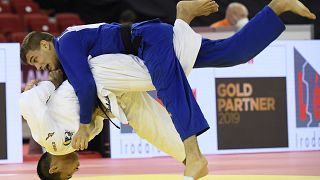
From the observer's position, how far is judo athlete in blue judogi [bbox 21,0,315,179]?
5.07m

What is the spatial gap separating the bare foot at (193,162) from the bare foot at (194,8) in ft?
2.76

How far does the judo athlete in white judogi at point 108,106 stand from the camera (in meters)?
5.32

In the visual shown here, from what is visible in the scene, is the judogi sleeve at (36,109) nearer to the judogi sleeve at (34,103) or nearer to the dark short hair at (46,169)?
the judogi sleeve at (34,103)

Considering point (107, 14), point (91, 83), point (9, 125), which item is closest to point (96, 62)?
point (91, 83)

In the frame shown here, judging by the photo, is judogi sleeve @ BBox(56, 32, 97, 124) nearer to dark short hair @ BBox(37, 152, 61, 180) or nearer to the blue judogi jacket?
the blue judogi jacket

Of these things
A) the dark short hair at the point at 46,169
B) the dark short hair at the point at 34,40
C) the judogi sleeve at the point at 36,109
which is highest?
the dark short hair at the point at 34,40

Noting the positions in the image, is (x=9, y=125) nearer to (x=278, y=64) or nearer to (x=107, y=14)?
(x=278, y=64)

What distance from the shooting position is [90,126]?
5418mm

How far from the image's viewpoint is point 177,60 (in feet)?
17.1

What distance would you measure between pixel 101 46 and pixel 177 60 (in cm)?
51

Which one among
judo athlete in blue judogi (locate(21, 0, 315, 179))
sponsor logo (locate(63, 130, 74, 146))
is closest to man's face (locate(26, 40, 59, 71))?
judo athlete in blue judogi (locate(21, 0, 315, 179))

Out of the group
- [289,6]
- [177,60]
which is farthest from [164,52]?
[289,6]

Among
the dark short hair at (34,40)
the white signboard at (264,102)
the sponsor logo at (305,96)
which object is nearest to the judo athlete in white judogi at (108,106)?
the dark short hair at (34,40)

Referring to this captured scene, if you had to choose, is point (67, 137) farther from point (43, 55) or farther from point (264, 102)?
point (264, 102)
